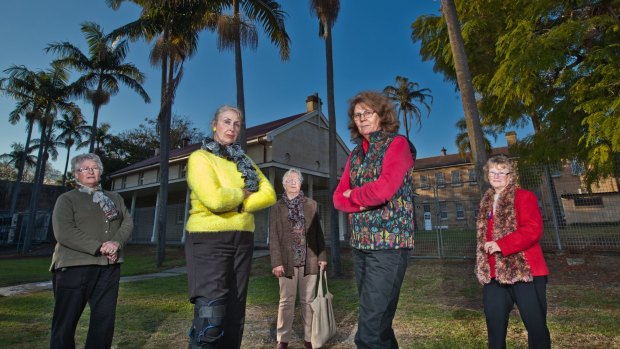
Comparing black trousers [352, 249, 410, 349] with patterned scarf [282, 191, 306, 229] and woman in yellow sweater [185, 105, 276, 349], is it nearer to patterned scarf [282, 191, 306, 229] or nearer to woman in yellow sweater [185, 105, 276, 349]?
woman in yellow sweater [185, 105, 276, 349]

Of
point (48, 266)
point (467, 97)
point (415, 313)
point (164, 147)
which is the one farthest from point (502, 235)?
point (48, 266)

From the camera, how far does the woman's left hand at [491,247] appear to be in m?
2.56

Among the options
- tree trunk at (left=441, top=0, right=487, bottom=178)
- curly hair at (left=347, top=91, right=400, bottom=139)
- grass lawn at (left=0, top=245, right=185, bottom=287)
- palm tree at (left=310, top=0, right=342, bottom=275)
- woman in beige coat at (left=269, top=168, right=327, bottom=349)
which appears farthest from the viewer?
grass lawn at (left=0, top=245, right=185, bottom=287)

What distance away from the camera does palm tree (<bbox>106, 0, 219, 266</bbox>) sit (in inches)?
494

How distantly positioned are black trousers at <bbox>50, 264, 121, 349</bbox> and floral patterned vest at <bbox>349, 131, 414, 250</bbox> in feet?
7.38

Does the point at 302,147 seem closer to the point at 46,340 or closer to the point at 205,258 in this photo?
the point at 46,340

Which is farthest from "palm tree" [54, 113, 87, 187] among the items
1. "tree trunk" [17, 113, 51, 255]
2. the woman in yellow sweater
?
the woman in yellow sweater

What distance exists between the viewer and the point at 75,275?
2.77m

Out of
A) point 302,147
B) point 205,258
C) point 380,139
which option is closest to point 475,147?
→ point 380,139

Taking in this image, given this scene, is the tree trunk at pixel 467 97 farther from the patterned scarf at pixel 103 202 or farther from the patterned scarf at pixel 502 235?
the patterned scarf at pixel 103 202

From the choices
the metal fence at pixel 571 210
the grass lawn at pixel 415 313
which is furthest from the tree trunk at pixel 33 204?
the metal fence at pixel 571 210

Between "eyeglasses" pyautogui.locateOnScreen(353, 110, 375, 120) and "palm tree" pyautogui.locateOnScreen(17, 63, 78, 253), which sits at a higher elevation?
"palm tree" pyautogui.locateOnScreen(17, 63, 78, 253)

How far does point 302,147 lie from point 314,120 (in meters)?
2.57

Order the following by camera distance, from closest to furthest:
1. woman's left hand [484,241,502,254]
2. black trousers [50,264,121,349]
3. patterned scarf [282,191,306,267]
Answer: woman's left hand [484,241,502,254]
black trousers [50,264,121,349]
patterned scarf [282,191,306,267]
